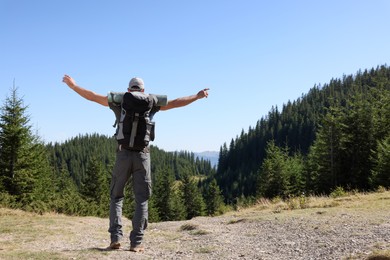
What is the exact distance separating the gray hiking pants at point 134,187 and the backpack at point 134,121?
233 mm

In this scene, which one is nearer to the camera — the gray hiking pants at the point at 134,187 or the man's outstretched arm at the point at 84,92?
the gray hiking pants at the point at 134,187

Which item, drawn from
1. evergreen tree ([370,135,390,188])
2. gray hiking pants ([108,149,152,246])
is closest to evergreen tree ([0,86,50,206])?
gray hiking pants ([108,149,152,246])

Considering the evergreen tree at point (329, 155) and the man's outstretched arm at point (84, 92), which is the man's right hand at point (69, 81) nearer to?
the man's outstretched arm at point (84, 92)

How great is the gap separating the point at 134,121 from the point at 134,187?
1.17 m

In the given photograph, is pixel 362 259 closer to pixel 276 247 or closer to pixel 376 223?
pixel 276 247

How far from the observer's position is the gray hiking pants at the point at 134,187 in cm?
575

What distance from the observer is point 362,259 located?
490cm

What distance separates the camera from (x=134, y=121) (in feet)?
18.3

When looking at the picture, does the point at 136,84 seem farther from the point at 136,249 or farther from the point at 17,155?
the point at 17,155

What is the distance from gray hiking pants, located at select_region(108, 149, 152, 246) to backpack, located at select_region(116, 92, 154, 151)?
23 cm

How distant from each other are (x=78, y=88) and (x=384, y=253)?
211 inches


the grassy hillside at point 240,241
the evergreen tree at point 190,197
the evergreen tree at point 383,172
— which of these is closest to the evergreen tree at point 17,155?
the grassy hillside at point 240,241

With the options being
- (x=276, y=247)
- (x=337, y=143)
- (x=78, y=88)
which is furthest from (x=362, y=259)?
(x=337, y=143)

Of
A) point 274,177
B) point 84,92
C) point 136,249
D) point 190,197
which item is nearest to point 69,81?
point 84,92
